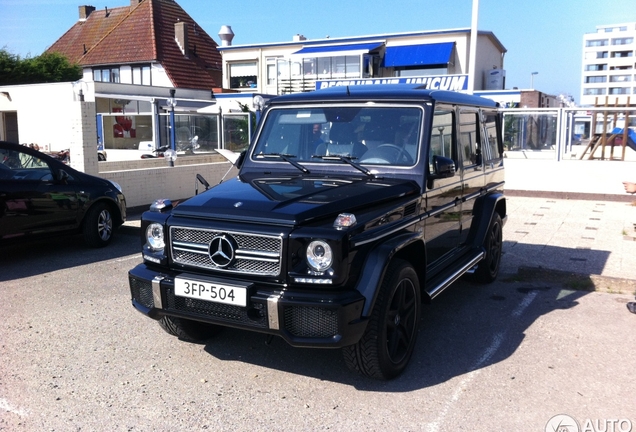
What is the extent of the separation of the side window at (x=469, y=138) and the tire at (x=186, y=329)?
9.45ft

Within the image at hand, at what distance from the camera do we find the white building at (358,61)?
3475 centimetres

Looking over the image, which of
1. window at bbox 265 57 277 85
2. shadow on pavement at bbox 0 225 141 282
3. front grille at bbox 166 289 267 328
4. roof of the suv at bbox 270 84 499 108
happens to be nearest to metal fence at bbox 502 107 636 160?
roof of the suv at bbox 270 84 499 108

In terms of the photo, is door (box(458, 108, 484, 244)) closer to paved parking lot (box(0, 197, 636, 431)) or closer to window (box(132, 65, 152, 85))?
paved parking lot (box(0, 197, 636, 431))

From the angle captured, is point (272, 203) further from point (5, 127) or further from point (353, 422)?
Answer: point (5, 127)

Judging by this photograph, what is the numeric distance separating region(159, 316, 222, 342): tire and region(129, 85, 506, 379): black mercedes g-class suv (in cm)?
1

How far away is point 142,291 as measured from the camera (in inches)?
175

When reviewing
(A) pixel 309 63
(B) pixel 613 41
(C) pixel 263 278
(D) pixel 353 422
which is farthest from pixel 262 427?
(B) pixel 613 41

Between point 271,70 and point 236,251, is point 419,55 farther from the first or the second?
point 236,251

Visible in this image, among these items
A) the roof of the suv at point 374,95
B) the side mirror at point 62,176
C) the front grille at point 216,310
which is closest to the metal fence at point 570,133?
the roof of the suv at point 374,95

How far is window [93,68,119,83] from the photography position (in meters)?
36.9

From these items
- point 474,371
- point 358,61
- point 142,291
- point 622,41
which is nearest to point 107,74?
point 358,61

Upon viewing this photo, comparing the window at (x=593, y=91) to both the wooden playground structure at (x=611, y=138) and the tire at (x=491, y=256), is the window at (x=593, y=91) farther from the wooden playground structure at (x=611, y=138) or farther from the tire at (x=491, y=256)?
the tire at (x=491, y=256)

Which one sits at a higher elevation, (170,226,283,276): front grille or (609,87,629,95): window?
(609,87,629,95): window

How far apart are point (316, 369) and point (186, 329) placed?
1.14 m
